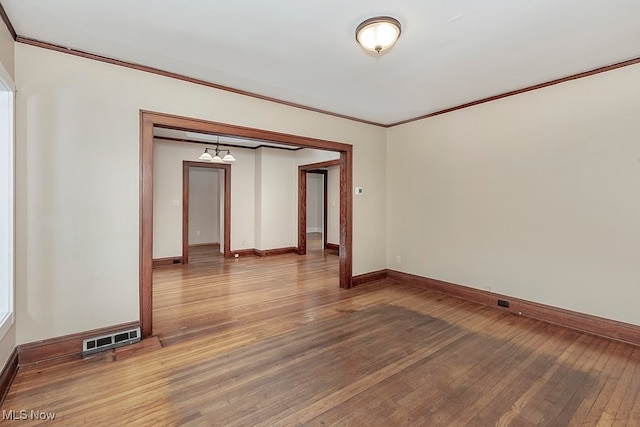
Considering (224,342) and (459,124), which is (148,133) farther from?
(459,124)

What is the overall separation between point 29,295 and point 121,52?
2202 mm

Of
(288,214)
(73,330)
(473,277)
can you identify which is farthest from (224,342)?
(288,214)

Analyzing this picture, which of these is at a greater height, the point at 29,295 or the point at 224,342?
the point at 29,295

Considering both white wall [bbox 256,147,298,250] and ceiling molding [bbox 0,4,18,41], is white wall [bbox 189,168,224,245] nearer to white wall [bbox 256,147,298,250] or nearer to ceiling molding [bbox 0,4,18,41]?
white wall [bbox 256,147,298,250]

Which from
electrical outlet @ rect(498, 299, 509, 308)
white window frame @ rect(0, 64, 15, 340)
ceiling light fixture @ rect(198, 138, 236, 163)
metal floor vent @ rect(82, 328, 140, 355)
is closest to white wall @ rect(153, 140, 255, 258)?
ceiling light fixture @ rect(198, 138, 236, 163)

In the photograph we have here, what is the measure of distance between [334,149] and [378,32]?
2265mm

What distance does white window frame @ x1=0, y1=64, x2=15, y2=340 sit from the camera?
214 cm

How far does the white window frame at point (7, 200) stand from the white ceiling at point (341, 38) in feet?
2.08

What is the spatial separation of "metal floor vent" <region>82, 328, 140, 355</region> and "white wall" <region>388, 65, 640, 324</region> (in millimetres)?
3805

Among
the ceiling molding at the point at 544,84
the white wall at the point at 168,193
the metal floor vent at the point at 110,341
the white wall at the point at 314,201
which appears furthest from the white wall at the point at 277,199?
the metal floor vent at the point at 110,341

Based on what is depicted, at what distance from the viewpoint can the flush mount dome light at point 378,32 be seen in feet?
6.82

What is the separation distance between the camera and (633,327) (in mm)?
2691

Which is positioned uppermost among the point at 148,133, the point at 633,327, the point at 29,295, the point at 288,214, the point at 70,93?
the point at 70,93

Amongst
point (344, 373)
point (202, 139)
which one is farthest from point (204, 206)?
point (344, 373)
